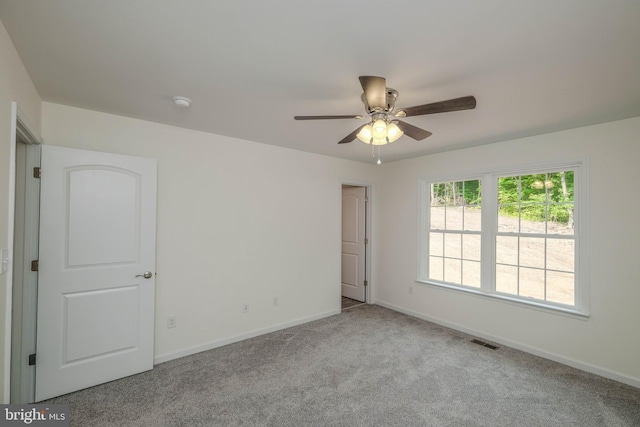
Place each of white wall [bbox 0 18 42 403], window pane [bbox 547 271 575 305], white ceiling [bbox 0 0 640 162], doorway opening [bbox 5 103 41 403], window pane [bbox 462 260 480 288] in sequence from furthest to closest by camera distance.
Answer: window pane [bbox 462 260 480 288] → window pane [bbox 547 271 575 305] → doorway opening [bbox 5 103 41 403] → white wall [bbox 0 18 42 403] → white ceiling [bbox 0 0 640 162]

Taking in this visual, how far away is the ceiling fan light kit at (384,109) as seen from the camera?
1681 mm

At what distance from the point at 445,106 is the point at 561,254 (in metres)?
2.58

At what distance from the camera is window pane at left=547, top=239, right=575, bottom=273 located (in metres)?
3.10

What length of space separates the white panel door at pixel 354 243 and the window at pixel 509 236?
3.57ft

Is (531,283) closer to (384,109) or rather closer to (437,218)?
(437,218)

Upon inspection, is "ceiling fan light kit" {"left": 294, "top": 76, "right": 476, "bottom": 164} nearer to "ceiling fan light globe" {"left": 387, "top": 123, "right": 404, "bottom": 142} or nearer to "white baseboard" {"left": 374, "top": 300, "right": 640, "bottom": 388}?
"ceiling fan light globe" {"left": 387, "top": 123, "right": 404, "bottom": 142}

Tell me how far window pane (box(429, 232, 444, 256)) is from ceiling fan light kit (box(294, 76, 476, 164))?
8.07 ft

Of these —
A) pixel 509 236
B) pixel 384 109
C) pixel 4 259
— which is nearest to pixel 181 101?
pixel 4 259

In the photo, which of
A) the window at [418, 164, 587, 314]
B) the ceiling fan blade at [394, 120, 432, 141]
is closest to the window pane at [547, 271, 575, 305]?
the window at [418, 164, 587, 314]

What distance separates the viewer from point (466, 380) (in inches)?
104

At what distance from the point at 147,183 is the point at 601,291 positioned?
177 inches

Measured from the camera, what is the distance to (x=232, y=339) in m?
3.39

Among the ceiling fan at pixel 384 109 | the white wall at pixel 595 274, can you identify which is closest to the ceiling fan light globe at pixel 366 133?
the ceiling fan at pixel 384 109

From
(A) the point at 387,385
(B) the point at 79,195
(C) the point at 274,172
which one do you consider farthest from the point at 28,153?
(A) the point at 387,385
